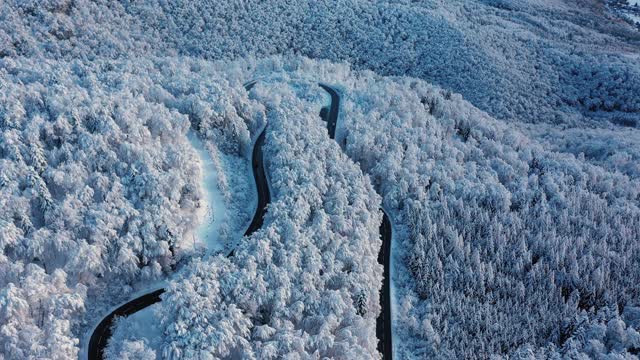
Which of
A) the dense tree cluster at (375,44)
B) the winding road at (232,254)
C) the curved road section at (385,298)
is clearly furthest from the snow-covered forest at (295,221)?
the dense tree cluster at (375,44)

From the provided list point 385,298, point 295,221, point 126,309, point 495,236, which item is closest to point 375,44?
point 495,236

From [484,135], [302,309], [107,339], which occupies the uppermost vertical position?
[484,135]

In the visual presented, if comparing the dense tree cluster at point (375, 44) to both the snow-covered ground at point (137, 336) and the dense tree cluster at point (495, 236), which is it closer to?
the dense tree cluster at point (495, 236)

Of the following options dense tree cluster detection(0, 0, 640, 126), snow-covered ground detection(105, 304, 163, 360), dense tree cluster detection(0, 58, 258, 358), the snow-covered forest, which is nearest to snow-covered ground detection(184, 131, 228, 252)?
the snow-covered forest

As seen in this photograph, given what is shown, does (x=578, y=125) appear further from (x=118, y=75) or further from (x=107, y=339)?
(x=107, y=339)

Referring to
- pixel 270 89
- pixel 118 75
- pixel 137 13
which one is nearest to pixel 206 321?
pixel 118 75

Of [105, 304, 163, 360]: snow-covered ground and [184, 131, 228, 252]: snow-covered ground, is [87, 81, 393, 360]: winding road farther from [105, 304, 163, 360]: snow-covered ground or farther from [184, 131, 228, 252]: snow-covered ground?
[184, 131, 228, 252]: snow-covered ground
